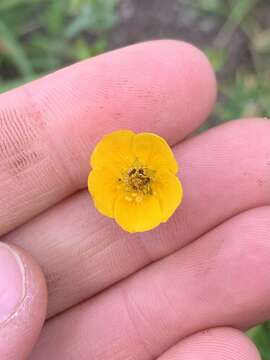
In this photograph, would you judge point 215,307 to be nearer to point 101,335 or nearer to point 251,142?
point 101,335

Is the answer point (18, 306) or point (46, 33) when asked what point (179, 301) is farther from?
point (46, 33)

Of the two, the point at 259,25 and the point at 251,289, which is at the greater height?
the point at 259,25

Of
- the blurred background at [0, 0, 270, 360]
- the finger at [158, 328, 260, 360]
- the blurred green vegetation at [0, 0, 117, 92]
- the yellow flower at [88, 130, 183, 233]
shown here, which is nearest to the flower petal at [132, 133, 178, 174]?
the yellow flower at [88, 130, 183, 233]

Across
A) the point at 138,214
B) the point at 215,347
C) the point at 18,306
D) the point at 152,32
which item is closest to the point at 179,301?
the point at 215,347

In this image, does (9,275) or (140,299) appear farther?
(140,299)

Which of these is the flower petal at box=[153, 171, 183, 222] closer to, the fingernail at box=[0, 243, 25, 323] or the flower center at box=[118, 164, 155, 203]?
the flower center at box=[118, 164, 155, 203]

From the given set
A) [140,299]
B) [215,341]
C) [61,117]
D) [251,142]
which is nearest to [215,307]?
[215,341]
